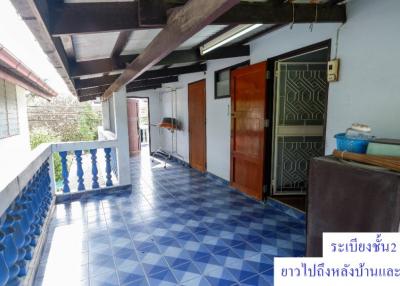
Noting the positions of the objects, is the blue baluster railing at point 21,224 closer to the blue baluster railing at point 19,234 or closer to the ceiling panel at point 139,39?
the blue baluster railing at point 19,234

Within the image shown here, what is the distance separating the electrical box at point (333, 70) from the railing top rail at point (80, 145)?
3.40 m

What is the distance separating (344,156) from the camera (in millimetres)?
1787

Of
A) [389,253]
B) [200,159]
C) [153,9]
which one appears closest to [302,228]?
[389,253]

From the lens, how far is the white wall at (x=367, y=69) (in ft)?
6.43

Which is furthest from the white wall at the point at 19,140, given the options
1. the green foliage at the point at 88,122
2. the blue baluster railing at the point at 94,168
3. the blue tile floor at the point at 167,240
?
the green foliage at the point at 88,122

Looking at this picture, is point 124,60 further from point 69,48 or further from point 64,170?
point 64,170

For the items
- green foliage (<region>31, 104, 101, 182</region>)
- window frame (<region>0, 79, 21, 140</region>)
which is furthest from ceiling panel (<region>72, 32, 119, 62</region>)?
green foliage (<region>31, 104, 101, 182</region>)

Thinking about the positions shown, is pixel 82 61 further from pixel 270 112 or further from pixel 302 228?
pixel 302 228

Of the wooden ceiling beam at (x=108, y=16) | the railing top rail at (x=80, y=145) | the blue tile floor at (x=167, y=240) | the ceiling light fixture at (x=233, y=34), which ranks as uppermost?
the ceiling light fixture at (x=233, y=34)

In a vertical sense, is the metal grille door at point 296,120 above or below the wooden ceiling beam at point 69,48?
below

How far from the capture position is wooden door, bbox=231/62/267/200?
140 inches

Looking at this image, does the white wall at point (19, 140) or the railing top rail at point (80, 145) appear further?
the white wall at point (19, 140)

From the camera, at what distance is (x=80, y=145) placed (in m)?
3.96

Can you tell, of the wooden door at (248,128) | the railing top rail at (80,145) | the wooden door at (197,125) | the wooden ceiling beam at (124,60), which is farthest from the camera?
the wooden door at (197,125)
